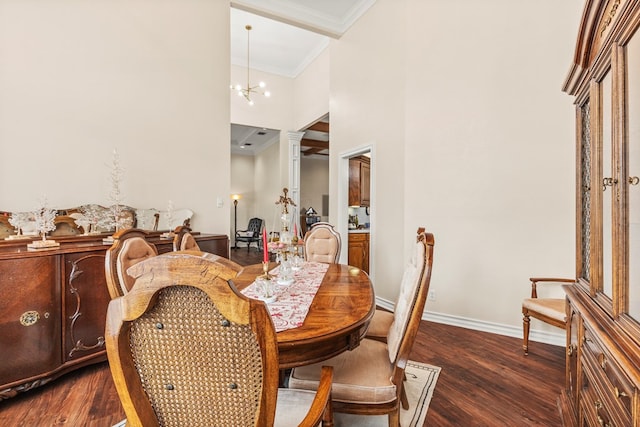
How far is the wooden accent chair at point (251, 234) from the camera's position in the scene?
28.5 feet

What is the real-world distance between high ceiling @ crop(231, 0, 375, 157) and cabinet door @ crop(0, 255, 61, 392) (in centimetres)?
358

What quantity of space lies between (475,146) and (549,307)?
61.8 inches

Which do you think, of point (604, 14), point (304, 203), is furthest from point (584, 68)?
point (304, 203)

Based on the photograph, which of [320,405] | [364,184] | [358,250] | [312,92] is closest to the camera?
[320,405]

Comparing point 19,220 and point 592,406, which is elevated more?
point 19,220

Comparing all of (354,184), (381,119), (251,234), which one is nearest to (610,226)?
(381,119)

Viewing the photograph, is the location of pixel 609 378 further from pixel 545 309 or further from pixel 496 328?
pixel 496 328

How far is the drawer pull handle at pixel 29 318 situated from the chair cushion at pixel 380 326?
84.2 inches

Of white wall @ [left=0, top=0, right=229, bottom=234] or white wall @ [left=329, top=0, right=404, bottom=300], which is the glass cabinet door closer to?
white wall @ [left=329, top=0, right=404, bottom=300]

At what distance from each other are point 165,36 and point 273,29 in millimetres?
2297

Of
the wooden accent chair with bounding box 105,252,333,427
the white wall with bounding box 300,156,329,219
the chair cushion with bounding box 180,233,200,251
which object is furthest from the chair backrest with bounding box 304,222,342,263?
the white wall with bounding box 300,156,329,219

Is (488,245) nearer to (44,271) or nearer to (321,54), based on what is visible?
(44,271)

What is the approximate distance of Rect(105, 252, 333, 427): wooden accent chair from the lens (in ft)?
1.92

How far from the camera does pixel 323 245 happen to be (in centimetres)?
304
